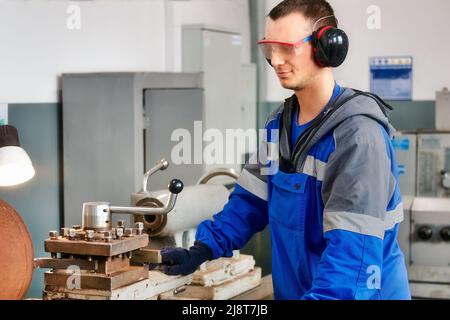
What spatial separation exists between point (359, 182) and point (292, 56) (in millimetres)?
266

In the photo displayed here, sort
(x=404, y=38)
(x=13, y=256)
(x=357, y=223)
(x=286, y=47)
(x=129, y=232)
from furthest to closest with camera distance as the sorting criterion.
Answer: (x=404, y=38)
(x=129, y=232)
(x=13, y=256)
(x=286, y=47)
(x=357, y=223)

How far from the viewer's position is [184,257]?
1443mm

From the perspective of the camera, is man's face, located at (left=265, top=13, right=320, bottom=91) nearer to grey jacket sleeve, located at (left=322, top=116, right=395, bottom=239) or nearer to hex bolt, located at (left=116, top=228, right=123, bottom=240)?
grey jacket sleeve, located at (left=322, top=116, right=395, bottom=239)

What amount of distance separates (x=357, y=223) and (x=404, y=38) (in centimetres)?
305

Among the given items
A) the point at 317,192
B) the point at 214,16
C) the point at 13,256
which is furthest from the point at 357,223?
the point at 214,16

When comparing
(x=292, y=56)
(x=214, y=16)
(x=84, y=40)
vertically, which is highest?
(x=214, y=16)

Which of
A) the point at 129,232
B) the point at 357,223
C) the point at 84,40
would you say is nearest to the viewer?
the point at 357,223

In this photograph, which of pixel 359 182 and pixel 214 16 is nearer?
pixel 359 182

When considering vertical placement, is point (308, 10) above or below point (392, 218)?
above

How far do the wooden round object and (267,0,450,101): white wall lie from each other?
263 cm

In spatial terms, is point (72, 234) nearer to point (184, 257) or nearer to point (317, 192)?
point (184, 257)

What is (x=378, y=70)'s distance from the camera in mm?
4227

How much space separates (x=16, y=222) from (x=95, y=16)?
5.61 ft

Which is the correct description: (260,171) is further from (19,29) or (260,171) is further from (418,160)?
(418,160)
